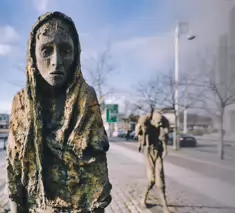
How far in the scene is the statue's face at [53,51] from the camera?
3.82 feet

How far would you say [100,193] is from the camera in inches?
45.6

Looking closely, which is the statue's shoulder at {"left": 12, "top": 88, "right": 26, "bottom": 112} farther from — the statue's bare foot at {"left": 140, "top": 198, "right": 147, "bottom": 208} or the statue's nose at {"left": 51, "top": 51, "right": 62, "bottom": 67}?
the statue's bare foot at {"left": 140, "top": 198, "right": 147, "bottom": 208}

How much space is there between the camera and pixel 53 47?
1.17 meters

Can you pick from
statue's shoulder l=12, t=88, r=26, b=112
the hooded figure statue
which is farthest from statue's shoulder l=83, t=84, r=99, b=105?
statue's shoulder l=12, t=88, r=26, b=112

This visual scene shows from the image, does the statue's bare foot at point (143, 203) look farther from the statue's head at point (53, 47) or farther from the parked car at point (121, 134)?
the parked car at point (121, 134)

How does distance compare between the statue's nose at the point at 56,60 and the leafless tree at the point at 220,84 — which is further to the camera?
the leafless tree at the point at 220,84

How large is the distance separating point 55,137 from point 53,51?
32 centimetres

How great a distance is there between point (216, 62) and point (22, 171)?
1.72 m

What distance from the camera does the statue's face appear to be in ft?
3.82

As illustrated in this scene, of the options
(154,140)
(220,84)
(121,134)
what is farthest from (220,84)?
(121,134)

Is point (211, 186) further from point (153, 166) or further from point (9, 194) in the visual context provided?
point (9, 194)

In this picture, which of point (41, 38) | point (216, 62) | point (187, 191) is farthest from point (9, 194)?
point (187, 191)

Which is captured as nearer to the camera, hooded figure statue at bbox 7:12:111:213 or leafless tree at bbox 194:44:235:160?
hooded figure statue at bbox 7:12:111:213

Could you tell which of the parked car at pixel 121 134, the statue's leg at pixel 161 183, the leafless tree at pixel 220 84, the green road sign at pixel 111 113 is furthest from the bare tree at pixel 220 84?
the parked car at pixel 121 134
